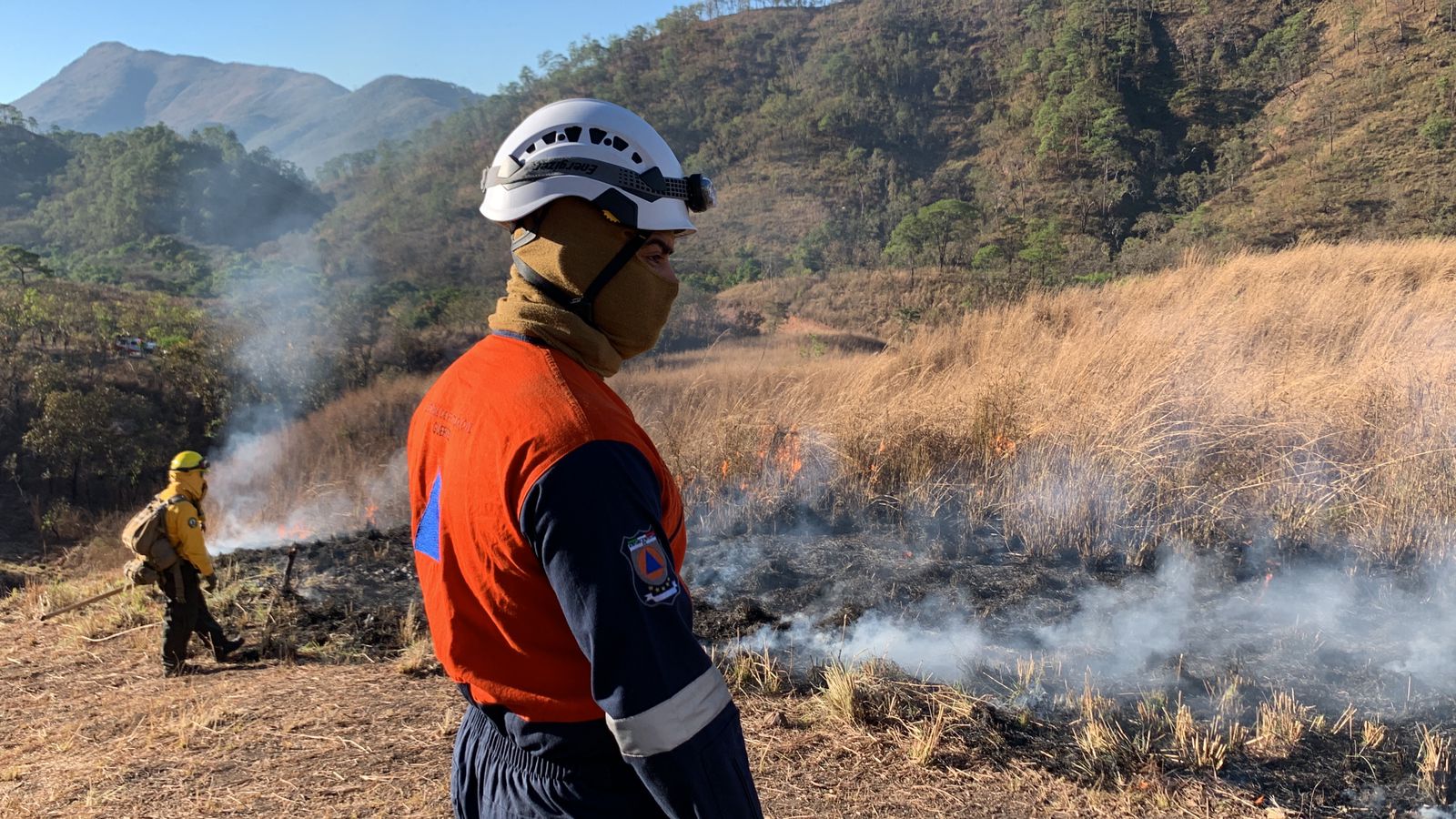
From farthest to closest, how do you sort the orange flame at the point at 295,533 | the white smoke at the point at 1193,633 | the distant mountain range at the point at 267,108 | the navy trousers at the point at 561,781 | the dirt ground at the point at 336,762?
1. the distant mountain range at the point at 267,108
2. the orange flame at the point at 295,533
3. the white smoke at the point at 1193,633
4. the dirt ground at the point at 336,762
5. the navy trousers at the point at 561,781

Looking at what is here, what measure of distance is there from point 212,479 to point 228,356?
6.34 m

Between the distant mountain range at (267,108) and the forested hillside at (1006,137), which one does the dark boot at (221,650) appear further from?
the distant mountain range at (267,108)

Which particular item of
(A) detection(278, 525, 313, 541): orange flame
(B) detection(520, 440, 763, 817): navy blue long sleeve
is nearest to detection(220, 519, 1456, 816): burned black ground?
(A) detection(278, 525, 313, 541): orange flame

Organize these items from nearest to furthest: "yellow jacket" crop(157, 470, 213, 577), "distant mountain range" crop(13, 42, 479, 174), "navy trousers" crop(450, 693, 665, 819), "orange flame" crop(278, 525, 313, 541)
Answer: "navy trousers" crop(450, 693, 665, 819), "yellow jacket" crop(157, 470, 213, 577), "orange flame" crop(278, 525, 313, 541), "distant mountain range" crop(13, 42, 479, 174)

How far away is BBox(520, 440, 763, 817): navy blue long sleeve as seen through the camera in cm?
99

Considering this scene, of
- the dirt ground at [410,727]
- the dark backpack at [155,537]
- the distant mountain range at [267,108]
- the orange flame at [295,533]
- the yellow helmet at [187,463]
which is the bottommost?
the orange flame at [295,533]

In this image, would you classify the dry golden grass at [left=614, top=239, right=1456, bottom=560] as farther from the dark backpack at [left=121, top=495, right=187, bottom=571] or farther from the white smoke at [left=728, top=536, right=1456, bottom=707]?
the dark backpack at [left=121, top=495, right=187, bottom=571]

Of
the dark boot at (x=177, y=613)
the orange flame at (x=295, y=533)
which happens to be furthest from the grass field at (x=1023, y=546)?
the orange flame at (x=295, y=533)

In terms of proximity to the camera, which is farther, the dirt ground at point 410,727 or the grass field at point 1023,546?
the grass field at point 1023,546

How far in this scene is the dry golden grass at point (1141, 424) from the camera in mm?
5207

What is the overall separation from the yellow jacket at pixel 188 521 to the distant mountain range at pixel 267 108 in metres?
128

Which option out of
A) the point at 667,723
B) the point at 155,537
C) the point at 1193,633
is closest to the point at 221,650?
the point at 155,537

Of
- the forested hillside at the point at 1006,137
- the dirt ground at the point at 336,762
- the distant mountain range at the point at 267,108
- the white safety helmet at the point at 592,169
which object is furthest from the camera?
the distant mountain range at the point at 267,108

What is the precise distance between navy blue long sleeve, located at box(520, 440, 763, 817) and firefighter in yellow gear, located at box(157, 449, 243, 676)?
200 inches
